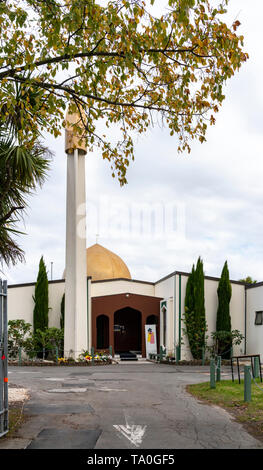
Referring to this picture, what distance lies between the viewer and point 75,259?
2548cm

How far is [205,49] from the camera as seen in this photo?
841 centimetres

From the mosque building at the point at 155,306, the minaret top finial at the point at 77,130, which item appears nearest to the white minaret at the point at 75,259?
the mosque building at the point at 155,306

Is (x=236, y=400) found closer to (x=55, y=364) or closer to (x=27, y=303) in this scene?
(x=55, y=364)

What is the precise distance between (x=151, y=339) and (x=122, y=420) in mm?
20003

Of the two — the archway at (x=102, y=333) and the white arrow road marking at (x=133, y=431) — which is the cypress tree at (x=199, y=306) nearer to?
the archway at (x=102, y=333)

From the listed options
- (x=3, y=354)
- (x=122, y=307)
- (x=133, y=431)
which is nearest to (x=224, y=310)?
(x=122, y=307)

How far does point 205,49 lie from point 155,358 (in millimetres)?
21759

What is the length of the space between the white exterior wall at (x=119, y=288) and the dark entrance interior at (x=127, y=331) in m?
3.61

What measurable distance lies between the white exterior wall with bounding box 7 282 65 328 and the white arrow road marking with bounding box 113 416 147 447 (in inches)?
808

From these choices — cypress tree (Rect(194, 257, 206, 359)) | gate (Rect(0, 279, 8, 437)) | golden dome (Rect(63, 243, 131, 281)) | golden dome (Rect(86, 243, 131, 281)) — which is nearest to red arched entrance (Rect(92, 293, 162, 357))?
cypress tree (Rect(194, 257, 206, 359))

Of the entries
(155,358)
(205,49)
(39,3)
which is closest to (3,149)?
(39,3)

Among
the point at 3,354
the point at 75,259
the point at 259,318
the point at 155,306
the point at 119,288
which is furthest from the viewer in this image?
the point at 119,288

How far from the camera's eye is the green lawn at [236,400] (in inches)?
364

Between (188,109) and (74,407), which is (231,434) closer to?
(74,407)
